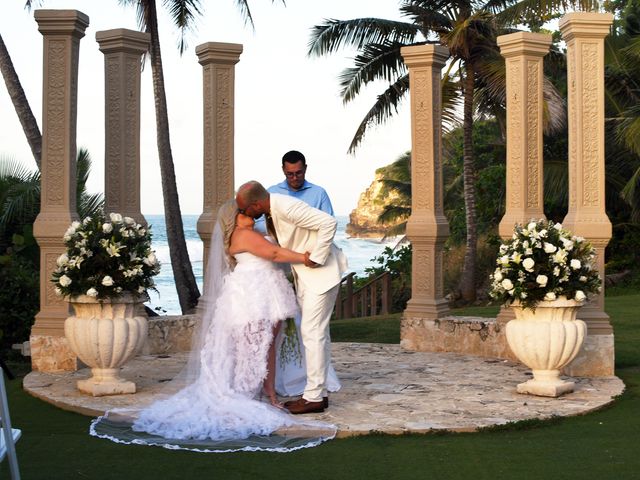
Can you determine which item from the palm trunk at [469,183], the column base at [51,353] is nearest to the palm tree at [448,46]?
the palm trunk at [469,183]

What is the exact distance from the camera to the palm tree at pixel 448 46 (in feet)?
71.9

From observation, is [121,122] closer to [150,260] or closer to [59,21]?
[59,21]

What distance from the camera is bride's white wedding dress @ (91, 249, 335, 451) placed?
681 cm

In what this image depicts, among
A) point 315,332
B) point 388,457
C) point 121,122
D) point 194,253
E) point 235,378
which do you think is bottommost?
point 388,457

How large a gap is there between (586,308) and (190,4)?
1184cm

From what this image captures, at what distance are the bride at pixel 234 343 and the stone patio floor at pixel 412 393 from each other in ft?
1.71

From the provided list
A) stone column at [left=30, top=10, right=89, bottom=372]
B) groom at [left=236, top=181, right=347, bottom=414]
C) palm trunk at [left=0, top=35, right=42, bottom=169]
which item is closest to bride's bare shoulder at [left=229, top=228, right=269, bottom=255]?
groom at [left=236, top=181, right=347, bottom=414]

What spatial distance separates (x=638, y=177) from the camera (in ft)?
70.3

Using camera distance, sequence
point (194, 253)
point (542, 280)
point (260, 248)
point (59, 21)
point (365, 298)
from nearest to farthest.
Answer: point (260, 248) < point (542, 280) < point (59, 21) < point (365, 298) < point (194, 253)

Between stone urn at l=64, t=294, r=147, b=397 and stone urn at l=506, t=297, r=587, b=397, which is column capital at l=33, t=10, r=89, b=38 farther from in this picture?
stone urn at l=506, t=297, r=587, b=397

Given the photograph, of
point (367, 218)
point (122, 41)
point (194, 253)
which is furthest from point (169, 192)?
point (367, 218)

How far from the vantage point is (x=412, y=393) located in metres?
8.35

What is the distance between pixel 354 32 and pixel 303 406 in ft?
53.7

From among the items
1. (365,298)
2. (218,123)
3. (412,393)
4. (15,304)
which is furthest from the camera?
(365,298)
